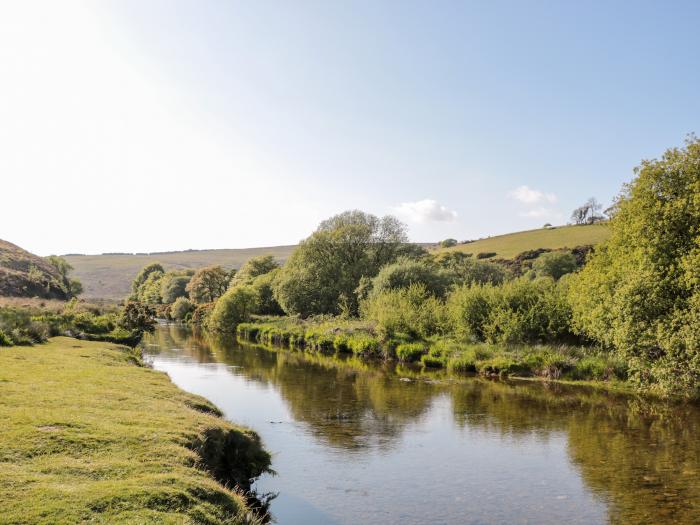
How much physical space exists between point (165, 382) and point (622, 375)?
2576 cm

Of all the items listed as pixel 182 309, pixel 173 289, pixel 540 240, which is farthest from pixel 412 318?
pixel 173 289

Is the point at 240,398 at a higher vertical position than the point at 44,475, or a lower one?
lower

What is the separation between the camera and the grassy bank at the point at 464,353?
34031mm

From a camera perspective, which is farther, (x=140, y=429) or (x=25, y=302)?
(x=25, y=302)

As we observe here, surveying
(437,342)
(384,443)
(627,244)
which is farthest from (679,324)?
(437,342)

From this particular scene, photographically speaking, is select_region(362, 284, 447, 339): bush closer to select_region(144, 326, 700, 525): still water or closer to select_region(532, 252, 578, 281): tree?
select_region(144, 326, 700, 525): still water

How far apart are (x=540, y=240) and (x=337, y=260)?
69.4 meters

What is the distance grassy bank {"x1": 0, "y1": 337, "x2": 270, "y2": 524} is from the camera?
895 centimetres

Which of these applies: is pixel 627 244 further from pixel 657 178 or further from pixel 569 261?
pixel 569 261

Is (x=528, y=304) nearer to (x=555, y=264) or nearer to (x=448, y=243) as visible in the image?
(x=555, y=264)

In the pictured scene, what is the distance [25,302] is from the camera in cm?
5100

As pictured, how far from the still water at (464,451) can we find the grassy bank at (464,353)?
9.85 ft

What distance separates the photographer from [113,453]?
1159 centimetres

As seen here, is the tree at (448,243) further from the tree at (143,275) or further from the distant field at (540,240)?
the tree at (143,275)
